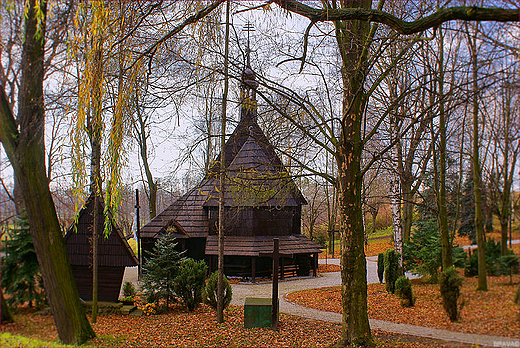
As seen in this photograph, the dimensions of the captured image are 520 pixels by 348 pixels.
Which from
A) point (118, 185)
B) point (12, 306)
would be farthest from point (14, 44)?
point (12, 306)

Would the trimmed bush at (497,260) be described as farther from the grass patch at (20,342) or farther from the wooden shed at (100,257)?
the wooden shed at (100,257)

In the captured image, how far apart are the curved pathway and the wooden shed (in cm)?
344

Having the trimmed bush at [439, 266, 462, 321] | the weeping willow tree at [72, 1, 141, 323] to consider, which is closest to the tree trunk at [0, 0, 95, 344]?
the weeping willow tree at [72, 1, 141, 323]

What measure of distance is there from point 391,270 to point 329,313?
2002 millimetres

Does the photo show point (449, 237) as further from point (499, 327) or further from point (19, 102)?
point (19, 102)

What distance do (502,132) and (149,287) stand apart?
8346 mm

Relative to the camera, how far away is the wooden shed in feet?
28.9

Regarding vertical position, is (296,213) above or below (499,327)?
above

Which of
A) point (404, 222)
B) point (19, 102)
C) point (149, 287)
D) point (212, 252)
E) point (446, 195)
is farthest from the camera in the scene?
point (212, 252)

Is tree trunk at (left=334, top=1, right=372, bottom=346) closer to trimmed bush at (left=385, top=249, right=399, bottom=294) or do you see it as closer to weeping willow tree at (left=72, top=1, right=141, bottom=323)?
weeping willow tree at (left=72, top=1, right=141, bottom=323)

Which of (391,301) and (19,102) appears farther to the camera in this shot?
(391,301)

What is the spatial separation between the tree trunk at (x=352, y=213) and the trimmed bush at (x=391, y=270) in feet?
13.9

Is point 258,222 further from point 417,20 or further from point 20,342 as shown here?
point 417,20

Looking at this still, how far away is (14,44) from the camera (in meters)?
4.80
